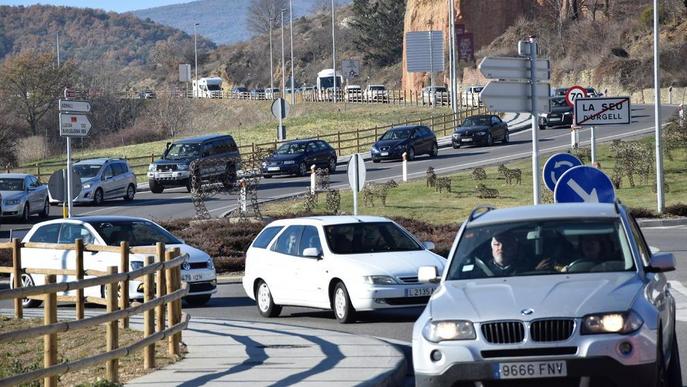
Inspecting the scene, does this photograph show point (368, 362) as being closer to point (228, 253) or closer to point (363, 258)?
point (363, 258)

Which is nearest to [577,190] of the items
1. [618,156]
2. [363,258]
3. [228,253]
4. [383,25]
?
[363,258]

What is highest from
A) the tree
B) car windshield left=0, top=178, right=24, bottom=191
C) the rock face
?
the rock face

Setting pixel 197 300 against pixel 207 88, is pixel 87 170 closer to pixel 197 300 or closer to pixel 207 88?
pixel 197 300

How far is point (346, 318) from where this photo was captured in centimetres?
1786

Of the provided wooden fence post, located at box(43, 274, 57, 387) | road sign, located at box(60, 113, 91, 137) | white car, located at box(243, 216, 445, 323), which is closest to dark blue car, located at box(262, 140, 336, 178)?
road sign, located at box(60, 113, 91, 137)

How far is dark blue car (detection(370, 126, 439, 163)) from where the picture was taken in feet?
200

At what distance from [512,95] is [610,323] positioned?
1206cm

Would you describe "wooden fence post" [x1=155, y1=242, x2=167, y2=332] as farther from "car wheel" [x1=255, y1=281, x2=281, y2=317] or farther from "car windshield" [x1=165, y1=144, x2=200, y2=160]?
"car windshield" [x1=165, y1=144, x2=200, y2=160]

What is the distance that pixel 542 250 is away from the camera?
34.5 feet

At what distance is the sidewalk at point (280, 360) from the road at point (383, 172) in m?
26.9

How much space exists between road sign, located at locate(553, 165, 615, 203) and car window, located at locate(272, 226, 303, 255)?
375cm

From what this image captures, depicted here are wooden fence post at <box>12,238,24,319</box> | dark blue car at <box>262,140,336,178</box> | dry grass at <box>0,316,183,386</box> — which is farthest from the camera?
dark blue car at <box>262,140,336,178</box>

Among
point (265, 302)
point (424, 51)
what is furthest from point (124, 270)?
point (424, 51)

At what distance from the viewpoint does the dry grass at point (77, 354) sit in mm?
13546
